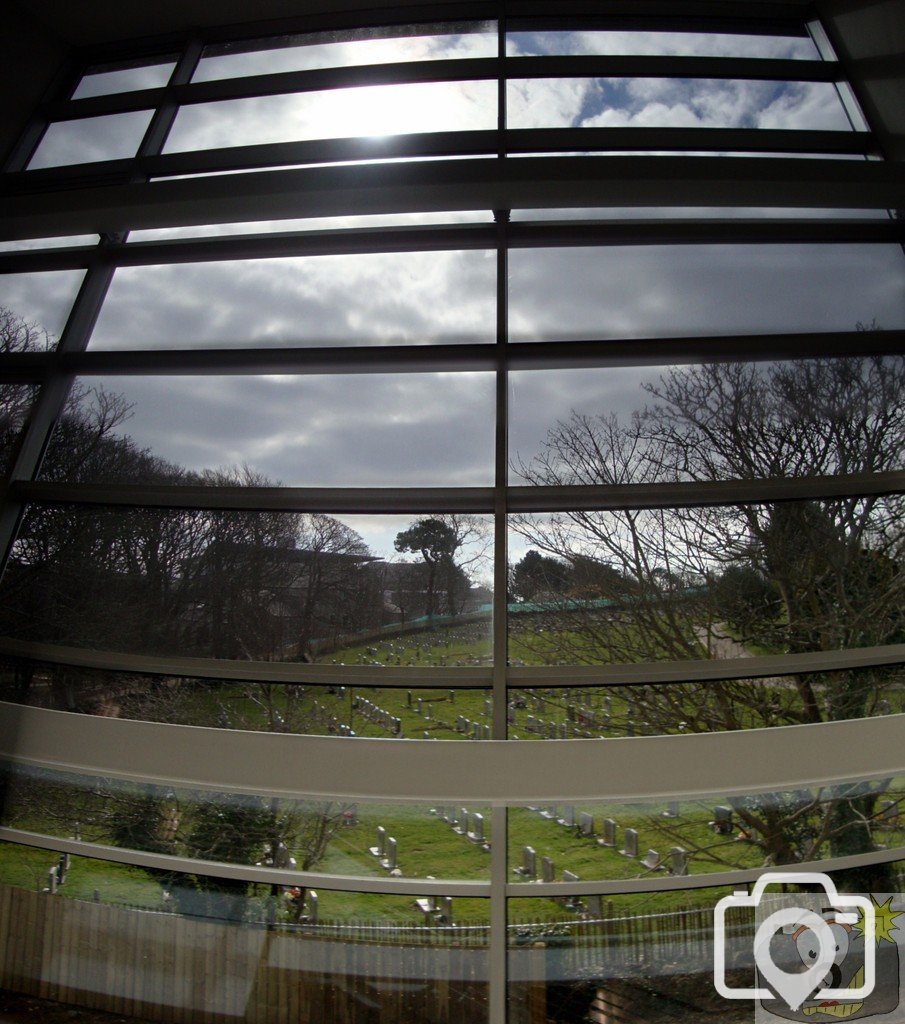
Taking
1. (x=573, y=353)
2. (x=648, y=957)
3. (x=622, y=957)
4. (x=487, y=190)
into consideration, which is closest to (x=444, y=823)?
(x=622, y=957)

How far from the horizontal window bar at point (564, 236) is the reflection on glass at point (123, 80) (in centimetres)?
200

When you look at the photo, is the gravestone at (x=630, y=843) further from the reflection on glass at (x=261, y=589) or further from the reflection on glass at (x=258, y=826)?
the reflection on glass at (x=261, y=589)

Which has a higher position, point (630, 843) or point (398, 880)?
point (630, 843)

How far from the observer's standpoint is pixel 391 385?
173 inches

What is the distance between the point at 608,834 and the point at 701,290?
397 centimetres

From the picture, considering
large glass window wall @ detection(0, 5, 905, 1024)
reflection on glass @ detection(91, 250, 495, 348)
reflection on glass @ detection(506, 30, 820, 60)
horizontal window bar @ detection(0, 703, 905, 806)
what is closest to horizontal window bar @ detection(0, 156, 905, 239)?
large glass window wall @ detection(0, 5, 905, 1024)

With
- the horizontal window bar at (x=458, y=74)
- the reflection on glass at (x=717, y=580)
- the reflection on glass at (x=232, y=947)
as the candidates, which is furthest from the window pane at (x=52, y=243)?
the reflection on glass at (x=232, y=947)

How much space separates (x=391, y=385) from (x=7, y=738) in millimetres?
3086

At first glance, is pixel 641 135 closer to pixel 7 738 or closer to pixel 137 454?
pixel 137 454

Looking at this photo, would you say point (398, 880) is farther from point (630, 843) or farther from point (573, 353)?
point (573, 353)

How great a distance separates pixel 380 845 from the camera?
3900 mm

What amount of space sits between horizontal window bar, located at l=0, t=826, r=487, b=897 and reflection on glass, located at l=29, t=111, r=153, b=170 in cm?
540

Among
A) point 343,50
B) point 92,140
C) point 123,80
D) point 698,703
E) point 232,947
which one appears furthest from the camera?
point 123,80

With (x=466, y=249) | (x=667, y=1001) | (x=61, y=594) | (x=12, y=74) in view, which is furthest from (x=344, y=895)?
(x=12, y=74)
